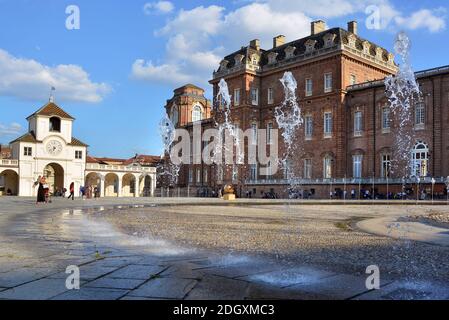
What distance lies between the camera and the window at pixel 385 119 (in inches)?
1821

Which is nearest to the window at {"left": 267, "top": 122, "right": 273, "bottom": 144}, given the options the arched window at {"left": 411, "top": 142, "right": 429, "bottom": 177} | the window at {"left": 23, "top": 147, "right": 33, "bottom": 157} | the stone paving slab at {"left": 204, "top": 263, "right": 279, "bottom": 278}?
the arched window at {"left": 411, "top": 142, "right": 429, "bottom": 177}

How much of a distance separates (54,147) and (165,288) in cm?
6265

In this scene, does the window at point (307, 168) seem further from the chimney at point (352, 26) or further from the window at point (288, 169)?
the chimney at point (352, 26)

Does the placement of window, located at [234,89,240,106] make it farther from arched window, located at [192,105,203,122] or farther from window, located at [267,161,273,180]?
arched window, located at [192,105,203,122]

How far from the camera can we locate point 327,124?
51844mm

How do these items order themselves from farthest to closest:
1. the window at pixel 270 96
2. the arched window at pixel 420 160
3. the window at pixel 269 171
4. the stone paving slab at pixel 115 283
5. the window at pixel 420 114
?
the window at pixel 270 96
the window at pixel 269 171
the window at pixel 420 114
the arched window at pixel 420 160
the stone paving slab at pixel 115 283

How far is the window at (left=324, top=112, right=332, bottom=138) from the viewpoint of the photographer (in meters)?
51.4

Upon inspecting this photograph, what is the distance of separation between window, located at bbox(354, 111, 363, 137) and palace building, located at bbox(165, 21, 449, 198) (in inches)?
4.1

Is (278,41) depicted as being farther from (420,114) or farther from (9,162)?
(9,162)

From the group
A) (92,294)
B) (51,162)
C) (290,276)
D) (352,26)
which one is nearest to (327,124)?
(352,26)

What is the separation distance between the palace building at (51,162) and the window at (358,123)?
32.0m

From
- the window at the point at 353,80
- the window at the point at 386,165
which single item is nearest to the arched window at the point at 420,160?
the window at the point at 386,165

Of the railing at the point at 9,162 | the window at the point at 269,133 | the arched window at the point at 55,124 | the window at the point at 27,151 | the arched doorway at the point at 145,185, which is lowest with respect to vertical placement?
the arched doorway at the point at 145,185
